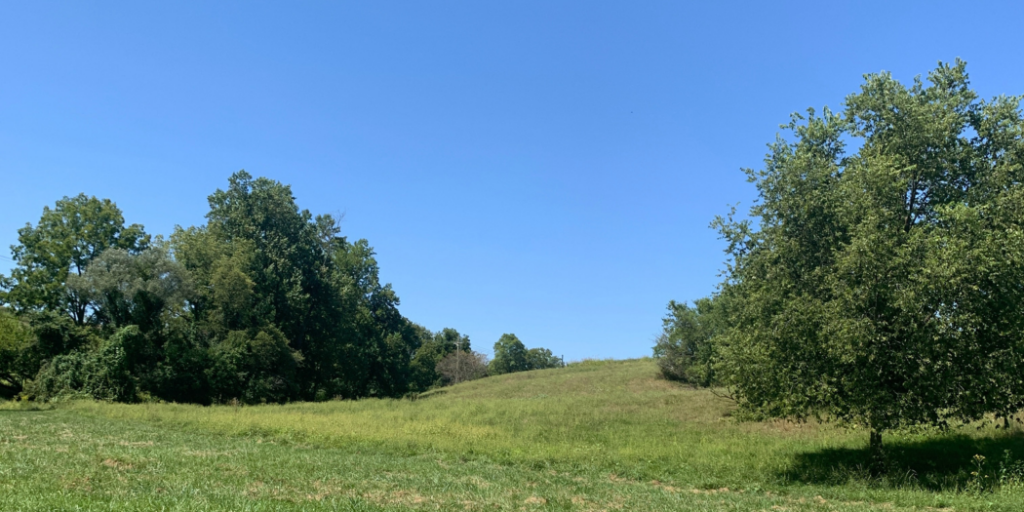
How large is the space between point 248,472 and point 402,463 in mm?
5555

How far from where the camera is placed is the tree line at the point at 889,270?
596 inches

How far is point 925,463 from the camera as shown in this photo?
736 inches

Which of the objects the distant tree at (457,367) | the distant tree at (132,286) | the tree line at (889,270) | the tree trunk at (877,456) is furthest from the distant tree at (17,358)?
the distant tree at (457,367)

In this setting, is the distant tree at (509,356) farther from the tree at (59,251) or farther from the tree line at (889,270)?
the tree line at (889,270)

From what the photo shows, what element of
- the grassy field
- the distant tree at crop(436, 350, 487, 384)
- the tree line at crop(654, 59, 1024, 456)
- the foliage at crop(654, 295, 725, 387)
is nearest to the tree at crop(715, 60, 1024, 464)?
the tree line at crop(654, 59, 1024, 456)

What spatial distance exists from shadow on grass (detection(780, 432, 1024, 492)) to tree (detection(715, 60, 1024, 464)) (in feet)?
4.23

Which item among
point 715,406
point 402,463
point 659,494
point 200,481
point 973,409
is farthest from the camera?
point 715,406

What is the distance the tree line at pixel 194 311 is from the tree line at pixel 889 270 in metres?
45.9

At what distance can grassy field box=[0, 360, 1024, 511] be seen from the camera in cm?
1166

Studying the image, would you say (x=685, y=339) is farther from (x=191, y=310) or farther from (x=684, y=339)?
(x=191, y=310)

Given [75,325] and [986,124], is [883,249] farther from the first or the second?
[75,325]

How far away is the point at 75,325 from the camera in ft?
161

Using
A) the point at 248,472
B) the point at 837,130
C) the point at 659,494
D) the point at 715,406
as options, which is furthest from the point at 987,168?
the point at 248,472

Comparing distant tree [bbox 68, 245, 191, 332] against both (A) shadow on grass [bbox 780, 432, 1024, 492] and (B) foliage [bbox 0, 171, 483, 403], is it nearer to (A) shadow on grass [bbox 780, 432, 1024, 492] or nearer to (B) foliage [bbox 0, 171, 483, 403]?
(B) foliage [bbox 0, 171, 483, 403]
